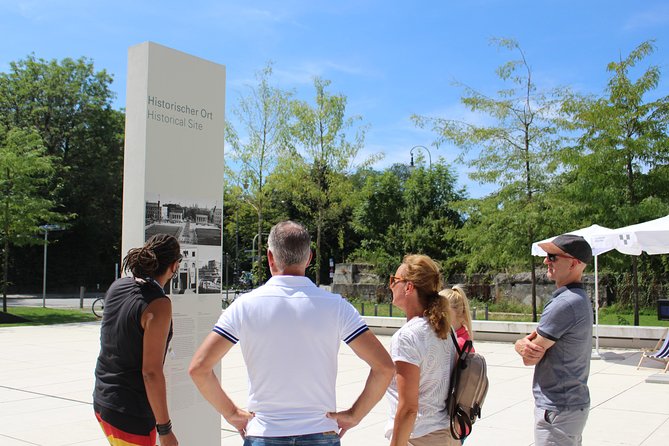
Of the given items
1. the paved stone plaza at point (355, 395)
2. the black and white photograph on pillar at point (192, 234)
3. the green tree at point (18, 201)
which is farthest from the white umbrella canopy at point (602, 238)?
the green tree at point (18, 201)

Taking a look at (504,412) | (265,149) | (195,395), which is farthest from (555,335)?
(265,149)

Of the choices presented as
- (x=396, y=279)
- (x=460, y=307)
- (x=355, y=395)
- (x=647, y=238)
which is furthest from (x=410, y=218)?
(x=396, y=279)

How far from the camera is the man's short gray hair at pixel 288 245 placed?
2.68 metres

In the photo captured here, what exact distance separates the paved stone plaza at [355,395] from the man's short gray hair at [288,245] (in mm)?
2730

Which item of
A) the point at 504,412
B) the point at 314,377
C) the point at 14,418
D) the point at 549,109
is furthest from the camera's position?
the point at 549,109

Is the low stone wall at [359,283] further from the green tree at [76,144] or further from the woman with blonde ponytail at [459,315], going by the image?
the green tree at [76,144]

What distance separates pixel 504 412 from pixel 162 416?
17.9 feet

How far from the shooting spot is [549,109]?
705 inches

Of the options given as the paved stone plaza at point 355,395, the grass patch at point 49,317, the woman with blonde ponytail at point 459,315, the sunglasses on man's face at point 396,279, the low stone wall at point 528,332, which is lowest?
the grass patch at point 49,317

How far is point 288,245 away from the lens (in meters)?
2.68

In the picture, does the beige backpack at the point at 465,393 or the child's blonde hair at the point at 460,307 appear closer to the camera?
the beige backpack at the point at 465,393

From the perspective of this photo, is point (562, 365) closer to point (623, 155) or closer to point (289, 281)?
point (289, 281)

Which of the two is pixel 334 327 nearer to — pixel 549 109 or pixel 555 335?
pixel 555 335

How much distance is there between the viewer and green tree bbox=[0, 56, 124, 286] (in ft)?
147
